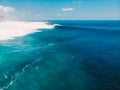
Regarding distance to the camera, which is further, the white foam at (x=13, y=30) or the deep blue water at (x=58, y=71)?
the white foam at (x=13, y=30)

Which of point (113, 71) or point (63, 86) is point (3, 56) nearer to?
point (63, 86)

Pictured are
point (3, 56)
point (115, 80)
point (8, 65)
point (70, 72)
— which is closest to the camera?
point (115, 80)

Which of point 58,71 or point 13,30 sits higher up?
point 13,30

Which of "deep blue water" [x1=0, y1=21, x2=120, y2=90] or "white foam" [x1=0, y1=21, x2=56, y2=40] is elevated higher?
"white foam" [x1=0, y1=21, x2=56, y2=40]

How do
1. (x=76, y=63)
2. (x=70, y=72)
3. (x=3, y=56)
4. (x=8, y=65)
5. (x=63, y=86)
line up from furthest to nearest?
1. (x=3, y=56)
2. (x=76, y=63)
3. (x=8, y=65)
4. (x=70, y=72)
5. (x=63, y=86)

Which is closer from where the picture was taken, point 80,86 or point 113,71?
point 80,86

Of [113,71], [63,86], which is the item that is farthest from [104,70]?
[63,86]

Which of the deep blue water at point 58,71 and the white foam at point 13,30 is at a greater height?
the white foam at point 13,30

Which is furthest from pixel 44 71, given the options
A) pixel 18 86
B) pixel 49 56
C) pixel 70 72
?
pixel 49 56

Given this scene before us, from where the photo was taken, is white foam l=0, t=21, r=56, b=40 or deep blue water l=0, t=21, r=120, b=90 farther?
white foam l=0, t=21, r=56, b=40

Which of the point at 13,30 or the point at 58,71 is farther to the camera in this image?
the point at 13,30

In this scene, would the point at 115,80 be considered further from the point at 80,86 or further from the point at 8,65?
the point at 8,65
